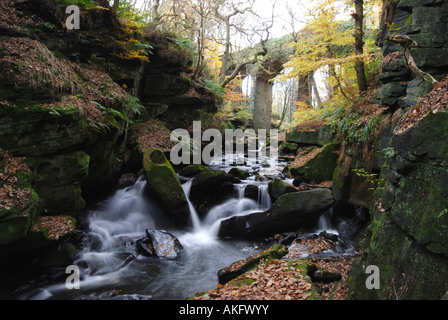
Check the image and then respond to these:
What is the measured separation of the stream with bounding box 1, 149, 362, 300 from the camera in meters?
5.29

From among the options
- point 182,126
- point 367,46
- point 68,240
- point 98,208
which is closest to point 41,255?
point 68,240

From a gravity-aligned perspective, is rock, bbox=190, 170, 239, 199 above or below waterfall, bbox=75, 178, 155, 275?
above

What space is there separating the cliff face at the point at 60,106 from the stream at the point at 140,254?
1.02 metres

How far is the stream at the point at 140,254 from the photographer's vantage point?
→ 529cm

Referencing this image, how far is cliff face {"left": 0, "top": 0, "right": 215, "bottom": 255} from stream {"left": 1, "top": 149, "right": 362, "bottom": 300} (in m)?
1.02

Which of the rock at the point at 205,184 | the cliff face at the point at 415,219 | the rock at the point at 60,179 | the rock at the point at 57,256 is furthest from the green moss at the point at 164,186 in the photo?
the cliff face at the point at 415,219

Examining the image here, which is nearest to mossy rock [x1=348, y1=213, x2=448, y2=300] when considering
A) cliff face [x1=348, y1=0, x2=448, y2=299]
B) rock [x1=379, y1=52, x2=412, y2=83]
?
cliff face [x1=348, y1=0, x2=448, y2=299]

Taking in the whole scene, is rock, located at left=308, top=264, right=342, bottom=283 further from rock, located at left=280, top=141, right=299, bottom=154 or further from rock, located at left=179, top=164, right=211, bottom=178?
rock, located at left=280, top=141, right=299, bottom=154

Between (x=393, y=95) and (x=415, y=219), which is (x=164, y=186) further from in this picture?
(x=393, y=95)

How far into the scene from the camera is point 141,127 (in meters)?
12.2

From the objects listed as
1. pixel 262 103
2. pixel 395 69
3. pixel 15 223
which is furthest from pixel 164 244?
pixel 262 103

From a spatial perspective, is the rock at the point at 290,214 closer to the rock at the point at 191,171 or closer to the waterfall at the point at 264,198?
the waterfall at the point at 264,198
